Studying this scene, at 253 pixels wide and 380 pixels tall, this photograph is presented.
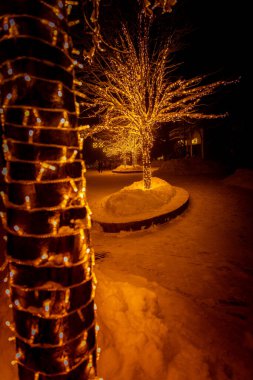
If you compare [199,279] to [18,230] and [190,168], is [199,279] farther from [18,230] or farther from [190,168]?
[190,168]

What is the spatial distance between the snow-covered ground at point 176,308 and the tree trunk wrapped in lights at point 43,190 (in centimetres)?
162

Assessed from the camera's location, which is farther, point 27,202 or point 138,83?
point 138,83

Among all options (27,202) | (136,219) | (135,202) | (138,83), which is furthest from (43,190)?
(138,83)

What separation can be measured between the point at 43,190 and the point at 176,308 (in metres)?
3.23

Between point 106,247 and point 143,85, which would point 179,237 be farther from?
point 143,85

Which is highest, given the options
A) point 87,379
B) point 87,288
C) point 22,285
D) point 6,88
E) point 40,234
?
point 6,88

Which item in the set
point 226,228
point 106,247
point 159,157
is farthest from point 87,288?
point 159,157

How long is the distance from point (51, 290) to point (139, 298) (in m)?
2.60

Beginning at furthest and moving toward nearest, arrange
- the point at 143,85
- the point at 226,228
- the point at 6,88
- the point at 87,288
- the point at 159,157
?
the point at 159,157
the point at 143,85
the point at 226,228
the point at 87,288
the point at 6,88

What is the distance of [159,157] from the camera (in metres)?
38.5

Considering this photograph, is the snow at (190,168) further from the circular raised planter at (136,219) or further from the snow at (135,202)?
the circular raised planter at (136,219)

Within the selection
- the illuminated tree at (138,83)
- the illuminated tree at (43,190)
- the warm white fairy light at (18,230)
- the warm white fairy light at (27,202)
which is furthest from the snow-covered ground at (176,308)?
the illuminated tree at (138,83)

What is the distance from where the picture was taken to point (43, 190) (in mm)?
1529

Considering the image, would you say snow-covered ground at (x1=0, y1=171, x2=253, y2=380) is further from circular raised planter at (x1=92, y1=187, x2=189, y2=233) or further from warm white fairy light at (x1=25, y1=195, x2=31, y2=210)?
warm white fairy light at (x1=25, y1=195, x2=31, y2=210)
